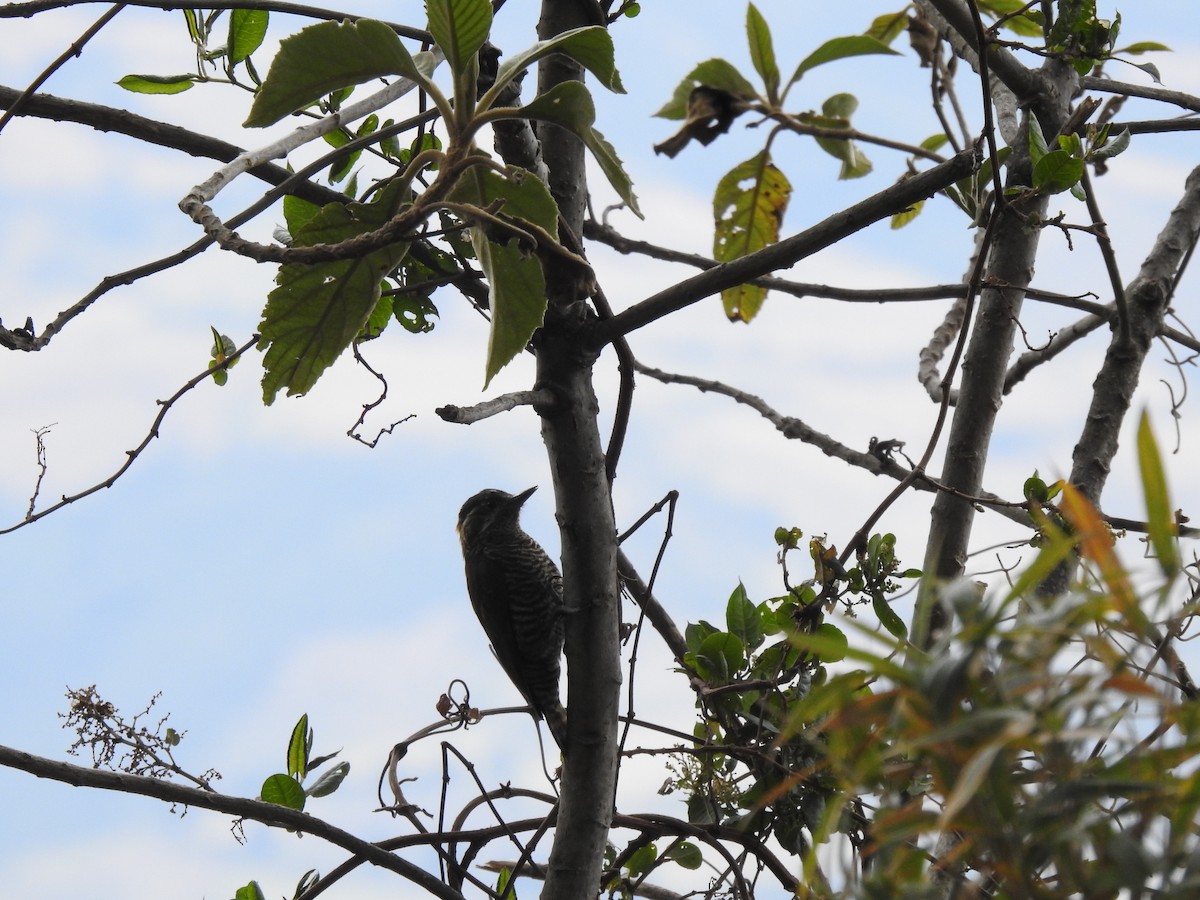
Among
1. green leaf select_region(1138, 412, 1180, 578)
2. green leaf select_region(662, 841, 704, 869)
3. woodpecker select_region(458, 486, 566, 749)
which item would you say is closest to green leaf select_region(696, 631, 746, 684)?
green leaf select_region(662, 841, 704, 869)

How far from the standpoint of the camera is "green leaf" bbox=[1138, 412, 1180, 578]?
0.50 meters

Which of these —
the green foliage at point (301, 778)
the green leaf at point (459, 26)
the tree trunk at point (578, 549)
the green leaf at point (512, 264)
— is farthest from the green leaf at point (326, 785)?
the green leaf at point (459, 26)

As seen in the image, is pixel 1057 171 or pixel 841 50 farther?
pixel 841 50

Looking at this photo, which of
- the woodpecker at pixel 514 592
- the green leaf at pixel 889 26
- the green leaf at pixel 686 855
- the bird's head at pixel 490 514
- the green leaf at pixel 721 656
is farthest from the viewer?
the bird's head at pixel 490 514

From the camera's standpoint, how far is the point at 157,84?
70.3 inches

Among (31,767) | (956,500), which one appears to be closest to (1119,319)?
(956,500)

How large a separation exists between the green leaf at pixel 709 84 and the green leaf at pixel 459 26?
62 centimetres

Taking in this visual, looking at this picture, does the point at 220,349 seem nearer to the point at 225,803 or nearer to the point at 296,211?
the point at 296,211

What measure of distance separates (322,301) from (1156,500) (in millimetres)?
1148

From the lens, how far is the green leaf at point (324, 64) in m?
1.22

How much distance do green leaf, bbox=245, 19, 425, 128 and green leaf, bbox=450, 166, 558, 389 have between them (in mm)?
190

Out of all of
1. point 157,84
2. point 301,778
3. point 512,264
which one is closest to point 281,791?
point 301,778

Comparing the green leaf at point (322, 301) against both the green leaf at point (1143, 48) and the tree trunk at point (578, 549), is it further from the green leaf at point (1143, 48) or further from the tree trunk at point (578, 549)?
the green leaf at point (1143, 48)

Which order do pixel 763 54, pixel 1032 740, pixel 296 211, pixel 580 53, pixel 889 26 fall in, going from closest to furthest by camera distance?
pixel 1032 740 < pixel 580 53 < pixel 763 54 < pixel 296 211 < pixel 889 26
